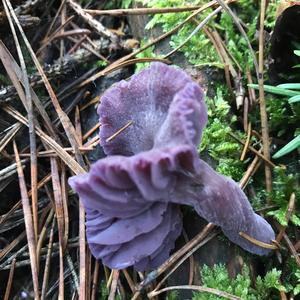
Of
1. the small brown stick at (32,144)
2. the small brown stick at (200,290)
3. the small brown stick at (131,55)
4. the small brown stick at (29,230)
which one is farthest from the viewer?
the small brown stick at (131,55)

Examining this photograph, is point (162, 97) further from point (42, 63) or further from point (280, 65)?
point (42, 63)

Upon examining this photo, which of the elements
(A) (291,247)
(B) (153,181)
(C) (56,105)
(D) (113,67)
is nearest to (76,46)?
(D) (113,67)

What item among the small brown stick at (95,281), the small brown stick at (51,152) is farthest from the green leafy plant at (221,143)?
the small brown stick at (95,281)

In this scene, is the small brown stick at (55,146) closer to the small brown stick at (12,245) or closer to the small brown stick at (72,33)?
the small brown stick at (12,245)

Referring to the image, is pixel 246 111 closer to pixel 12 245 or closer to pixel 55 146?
pixel 55 146

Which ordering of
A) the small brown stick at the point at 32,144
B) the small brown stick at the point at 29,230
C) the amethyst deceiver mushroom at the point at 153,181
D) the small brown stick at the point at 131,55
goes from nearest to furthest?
the amethyst deceiver mushroom at the point at 153,181 → the small brown stick at the point at 29,230 → the small brown stick at the point at 32,144 → the small brown stick at the point at 131,55

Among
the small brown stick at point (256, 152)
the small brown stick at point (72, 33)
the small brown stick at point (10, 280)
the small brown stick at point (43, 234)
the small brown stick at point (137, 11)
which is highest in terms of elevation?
the small brown stick at point (137, 11)
